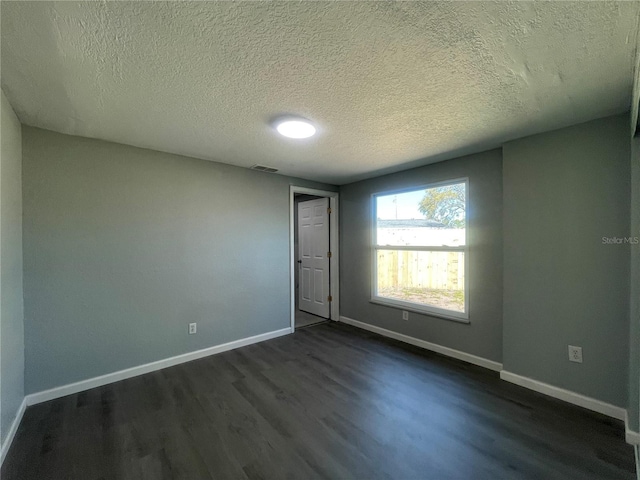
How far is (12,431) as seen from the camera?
173 cm

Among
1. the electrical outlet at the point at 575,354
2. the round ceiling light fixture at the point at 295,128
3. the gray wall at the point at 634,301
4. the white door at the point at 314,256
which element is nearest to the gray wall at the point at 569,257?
the electrical outlet at the point at 575,354

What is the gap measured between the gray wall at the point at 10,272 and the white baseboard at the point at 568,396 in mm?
3837

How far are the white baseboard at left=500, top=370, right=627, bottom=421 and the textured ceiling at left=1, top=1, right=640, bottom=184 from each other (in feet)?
7.22

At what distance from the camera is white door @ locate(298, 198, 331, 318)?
14.8 ft

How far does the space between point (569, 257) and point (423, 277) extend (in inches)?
56.8

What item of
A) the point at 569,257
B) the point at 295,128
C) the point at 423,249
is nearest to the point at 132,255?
the point at 295,128

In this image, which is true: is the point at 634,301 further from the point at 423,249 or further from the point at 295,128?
the point at 295,128

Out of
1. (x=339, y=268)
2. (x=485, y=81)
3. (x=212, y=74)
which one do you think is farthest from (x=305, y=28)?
(x=339, y=268)

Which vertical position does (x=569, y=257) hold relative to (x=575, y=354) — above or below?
above

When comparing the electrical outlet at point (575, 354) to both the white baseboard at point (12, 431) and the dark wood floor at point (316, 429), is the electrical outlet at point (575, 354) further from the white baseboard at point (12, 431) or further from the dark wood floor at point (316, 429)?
the white baseboard at point (12, 431)

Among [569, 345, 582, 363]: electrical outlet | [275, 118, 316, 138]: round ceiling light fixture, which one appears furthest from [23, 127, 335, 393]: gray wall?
[569, 345, 582, 363]: electrical outlet

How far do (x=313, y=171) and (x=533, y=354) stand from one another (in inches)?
120

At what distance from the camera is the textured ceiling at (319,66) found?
1.08 metres

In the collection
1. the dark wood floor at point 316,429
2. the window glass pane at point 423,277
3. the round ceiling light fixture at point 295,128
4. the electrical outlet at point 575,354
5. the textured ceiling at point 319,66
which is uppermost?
the textured ceiling at point 319,66
